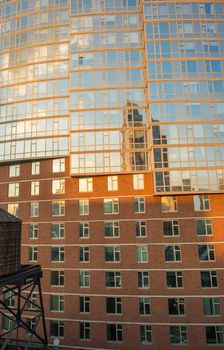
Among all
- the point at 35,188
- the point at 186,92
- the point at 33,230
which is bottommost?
the point at 33,230

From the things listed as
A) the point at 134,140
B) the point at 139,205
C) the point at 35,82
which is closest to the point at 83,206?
the point at 139,205

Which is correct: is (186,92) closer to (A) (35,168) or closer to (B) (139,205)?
(B) (139,205)

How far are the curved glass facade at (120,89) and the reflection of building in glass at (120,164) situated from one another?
0.42ft

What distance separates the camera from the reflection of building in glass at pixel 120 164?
27.6 meters

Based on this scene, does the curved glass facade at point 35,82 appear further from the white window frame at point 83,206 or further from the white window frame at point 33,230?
the white window frame at point 33,230

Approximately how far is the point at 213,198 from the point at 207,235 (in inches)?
153

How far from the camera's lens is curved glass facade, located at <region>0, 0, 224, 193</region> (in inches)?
1147

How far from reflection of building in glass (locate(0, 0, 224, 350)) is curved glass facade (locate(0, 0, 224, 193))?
0.13 meters

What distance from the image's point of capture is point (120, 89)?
103ft

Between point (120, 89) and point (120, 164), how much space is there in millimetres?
8735

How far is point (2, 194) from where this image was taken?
33.0 metres

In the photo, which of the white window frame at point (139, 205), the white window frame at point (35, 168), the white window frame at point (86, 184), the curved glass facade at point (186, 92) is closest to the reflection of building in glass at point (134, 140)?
the curved glass facade at point (186, 92)

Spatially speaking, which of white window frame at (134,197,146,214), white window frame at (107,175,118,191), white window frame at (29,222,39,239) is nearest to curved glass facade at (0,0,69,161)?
white window frame at (107,175,118,191)

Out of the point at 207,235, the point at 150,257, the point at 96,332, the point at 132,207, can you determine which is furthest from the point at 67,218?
the point at 207,235
